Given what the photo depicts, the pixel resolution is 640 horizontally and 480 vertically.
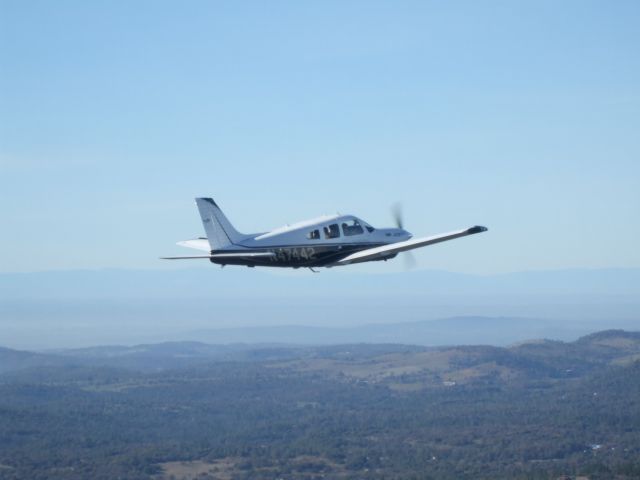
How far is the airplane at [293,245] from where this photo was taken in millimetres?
57000

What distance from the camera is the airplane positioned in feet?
187

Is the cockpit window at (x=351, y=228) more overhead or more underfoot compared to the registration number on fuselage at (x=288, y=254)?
more overhead

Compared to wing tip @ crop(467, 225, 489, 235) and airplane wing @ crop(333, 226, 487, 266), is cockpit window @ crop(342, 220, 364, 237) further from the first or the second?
wing tip @ crop(467, 225, 489, 235)

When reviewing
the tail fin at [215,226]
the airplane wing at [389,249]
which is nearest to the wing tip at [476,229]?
the airplane wing at [389,249]

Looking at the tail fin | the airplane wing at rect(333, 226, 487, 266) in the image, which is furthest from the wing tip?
the tail fin

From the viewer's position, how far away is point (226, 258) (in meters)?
56.4

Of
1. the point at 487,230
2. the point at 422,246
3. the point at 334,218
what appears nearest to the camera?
the point at 487,230

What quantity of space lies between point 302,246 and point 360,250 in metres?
4.13

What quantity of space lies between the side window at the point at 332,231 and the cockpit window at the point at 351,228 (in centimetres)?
54

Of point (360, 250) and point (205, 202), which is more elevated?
point (205, 202)

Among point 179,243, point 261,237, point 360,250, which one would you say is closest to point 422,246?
point 360,250

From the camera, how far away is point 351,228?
60031mm

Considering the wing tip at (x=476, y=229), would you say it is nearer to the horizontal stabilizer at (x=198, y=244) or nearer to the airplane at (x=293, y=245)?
the airplane at (x=293, y=245)

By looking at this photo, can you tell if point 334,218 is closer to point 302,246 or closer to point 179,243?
point 302,246
